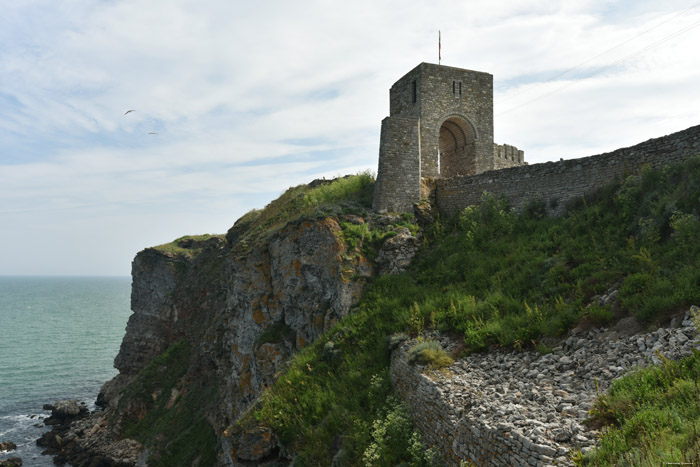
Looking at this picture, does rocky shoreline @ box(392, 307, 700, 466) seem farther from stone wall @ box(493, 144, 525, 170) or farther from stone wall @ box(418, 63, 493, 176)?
stone wall @ box(493, 144, 525, 170)

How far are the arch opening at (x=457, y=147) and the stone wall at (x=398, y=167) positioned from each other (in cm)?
396

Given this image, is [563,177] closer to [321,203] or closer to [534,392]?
[534,392]

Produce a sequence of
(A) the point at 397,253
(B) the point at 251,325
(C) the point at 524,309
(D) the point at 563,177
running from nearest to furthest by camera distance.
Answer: (C) the point at 524,309 < (D) the point at 563,177 < (A) the point at 397,253 < (B) the point at 251,325

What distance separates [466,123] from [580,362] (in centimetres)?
1608

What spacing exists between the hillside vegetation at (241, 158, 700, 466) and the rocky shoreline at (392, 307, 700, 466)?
37cm

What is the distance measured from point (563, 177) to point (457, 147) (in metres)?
8.81

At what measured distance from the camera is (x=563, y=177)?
14.6 metres

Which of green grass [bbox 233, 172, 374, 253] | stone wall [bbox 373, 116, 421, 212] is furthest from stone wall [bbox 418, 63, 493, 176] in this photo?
green grass [bbox 233, 172, 374, 253]

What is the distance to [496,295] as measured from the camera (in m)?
11.2

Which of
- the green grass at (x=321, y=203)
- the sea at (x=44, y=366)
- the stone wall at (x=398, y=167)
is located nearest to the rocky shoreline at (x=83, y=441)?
the sea at (x=44, y=366)

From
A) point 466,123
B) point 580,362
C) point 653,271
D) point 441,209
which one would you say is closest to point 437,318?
point 580,362

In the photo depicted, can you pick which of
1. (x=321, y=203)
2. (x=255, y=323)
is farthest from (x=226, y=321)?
(x=321, y=203)

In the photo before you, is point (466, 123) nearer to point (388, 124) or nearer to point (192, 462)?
point (388, 124)

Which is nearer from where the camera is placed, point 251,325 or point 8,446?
point 251,325
